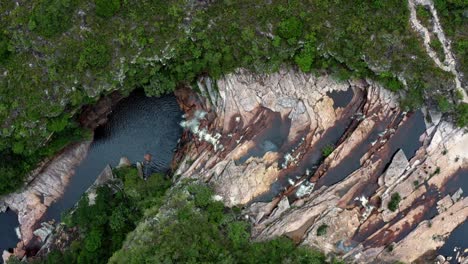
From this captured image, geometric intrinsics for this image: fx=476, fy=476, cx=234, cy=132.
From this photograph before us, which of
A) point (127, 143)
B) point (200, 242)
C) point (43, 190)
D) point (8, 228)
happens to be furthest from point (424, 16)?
point (8, 228)

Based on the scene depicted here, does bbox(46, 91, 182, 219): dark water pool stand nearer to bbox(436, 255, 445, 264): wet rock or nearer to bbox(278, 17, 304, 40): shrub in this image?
bbox(278, 17, 304, 40): shrub

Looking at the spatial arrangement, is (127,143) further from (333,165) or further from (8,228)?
(333,165)

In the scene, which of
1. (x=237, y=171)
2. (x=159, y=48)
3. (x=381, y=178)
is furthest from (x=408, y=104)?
(x=159, y=48)

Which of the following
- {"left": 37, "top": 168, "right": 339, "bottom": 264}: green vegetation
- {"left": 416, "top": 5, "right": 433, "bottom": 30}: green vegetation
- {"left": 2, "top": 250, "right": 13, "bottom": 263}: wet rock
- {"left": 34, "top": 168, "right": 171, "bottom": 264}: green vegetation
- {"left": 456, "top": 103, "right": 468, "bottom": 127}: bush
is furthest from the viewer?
{"left": 2, "top": 250, "right": 13, "bottom": 263}: wet rock

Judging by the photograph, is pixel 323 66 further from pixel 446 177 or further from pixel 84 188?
pixel 84 188

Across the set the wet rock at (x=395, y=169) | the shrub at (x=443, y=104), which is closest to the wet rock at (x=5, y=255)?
the wet rock at (x=395, y=169)

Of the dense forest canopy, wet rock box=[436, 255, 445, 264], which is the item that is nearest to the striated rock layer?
the dense forest canopy

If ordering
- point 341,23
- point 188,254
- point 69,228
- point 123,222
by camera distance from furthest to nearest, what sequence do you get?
point 69,228 < point 123,222 < point 341,23 < point 188,254
